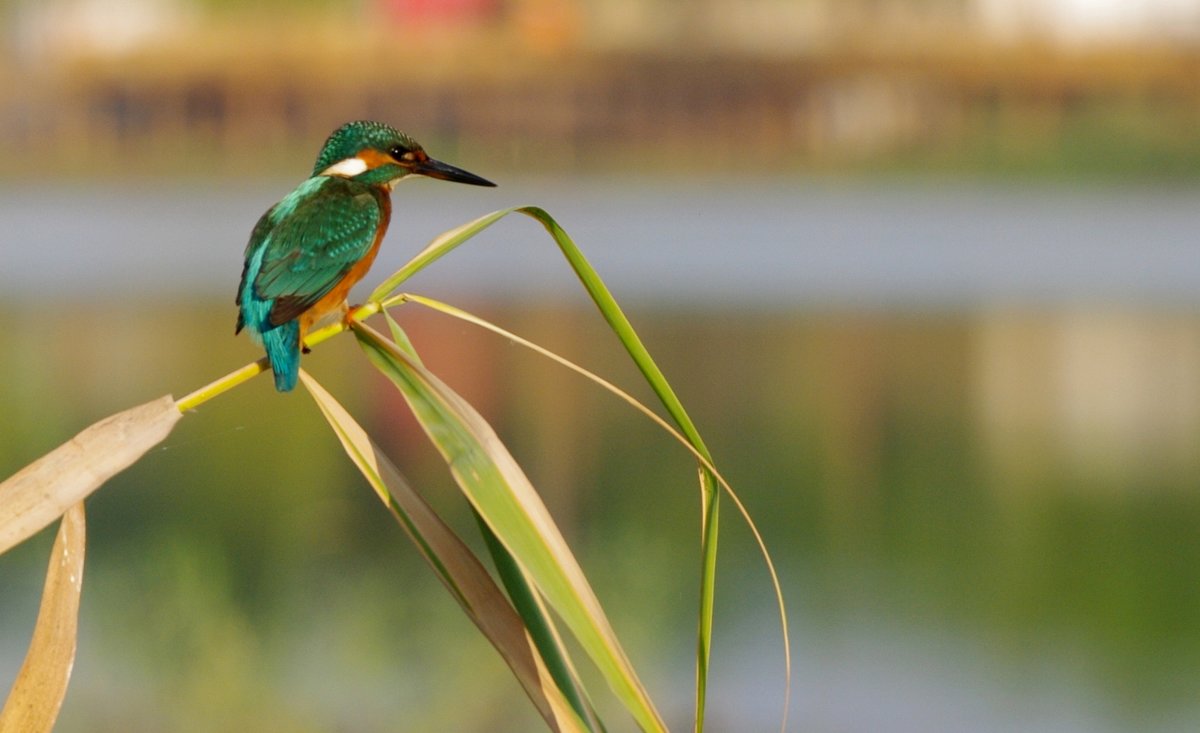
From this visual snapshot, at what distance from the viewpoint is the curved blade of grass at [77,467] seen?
4.16 feet

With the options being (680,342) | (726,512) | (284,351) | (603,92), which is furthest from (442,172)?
(603,92)

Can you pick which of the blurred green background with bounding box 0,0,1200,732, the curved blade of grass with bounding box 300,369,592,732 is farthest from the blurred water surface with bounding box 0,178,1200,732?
the curved blade of grass with bounding box 300,369,592,732

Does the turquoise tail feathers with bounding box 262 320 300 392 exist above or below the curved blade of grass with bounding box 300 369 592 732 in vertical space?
above

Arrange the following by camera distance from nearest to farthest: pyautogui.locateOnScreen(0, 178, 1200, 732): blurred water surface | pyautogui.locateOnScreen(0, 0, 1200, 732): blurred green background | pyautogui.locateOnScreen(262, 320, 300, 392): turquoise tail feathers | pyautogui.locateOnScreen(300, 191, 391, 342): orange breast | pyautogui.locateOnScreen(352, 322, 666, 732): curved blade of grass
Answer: pyautogui.locateOnScreen(352, 322, 666, 732): curved blade of grass
pyautogui.locateOnScreen(262, 320, 300, 392): turquoise tail feathers
pyautogui.locateOnScreen(300, 191, 391, 342): orange breast
pyautogui.locateOnScreen(0, 178, 1200, 732): blurred water surface
pyautogui.locateOnScreen(0, 0, 1200, 732): blurred green background

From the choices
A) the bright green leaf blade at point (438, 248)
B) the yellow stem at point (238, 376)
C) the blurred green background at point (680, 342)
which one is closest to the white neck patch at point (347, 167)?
the yellow stem at point (238, 376)

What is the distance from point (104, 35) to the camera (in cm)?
2055

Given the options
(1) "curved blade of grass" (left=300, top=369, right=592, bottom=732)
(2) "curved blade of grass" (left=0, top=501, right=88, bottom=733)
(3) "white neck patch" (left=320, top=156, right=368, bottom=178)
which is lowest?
(2) "curved blade of grass" (left=0, top=501, right=88, bottom=733)

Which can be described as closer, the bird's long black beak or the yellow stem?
the yellow stem

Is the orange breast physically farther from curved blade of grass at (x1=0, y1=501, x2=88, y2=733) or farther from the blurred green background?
the blurred green background

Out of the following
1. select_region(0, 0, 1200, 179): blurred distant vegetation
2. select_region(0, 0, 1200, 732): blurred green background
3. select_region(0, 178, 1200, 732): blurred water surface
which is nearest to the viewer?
select_region(0, 178, 1200, 732): blurred water surface

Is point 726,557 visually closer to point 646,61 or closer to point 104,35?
point 646,61

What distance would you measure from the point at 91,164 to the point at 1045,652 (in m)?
15.1

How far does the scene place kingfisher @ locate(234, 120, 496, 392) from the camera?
62.0 inches

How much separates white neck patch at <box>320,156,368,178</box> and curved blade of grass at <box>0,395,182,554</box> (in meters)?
0.47
